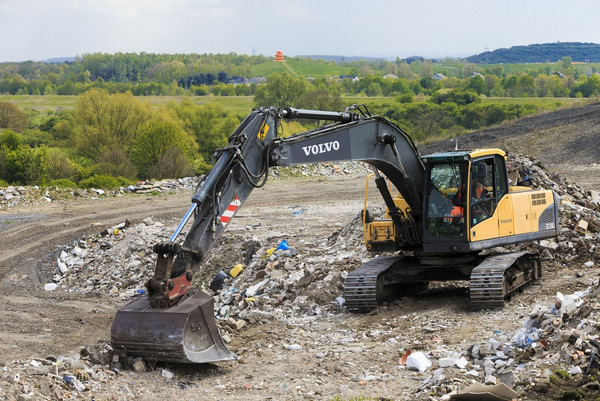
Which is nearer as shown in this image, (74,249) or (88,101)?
(74,249)

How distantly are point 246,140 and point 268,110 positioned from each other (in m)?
0.56

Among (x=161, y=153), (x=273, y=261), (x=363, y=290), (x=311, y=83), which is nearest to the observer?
(x=363, y=290)

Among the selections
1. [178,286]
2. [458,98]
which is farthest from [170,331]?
[458,98]

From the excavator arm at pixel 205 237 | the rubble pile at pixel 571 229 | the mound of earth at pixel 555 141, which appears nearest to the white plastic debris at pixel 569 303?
the excavator arm at pixel 205 237

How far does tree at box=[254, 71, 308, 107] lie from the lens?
253 ft

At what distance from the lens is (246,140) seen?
32.3 ft

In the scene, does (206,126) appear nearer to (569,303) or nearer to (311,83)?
(311,83)

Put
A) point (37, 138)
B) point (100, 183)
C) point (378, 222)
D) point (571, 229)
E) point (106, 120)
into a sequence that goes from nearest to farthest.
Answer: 1. point (378, 222)
2. point (571, 229)
3. point (100, 183)
4. point (106, 120)
5. point (37, 138)

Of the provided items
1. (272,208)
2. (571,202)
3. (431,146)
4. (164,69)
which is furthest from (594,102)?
(164,69)

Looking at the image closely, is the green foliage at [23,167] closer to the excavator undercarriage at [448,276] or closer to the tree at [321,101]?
the excavator undercarriage at [448,276]

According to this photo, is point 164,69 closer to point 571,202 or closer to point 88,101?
point 88,101

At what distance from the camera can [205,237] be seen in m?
9.37

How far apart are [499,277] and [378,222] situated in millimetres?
2331

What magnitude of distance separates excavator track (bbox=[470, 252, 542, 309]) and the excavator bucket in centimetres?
424
